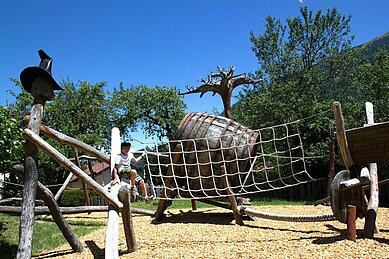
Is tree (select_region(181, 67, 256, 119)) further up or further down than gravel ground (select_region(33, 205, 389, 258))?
further up

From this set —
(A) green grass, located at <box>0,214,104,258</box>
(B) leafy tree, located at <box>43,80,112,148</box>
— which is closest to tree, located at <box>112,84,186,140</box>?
(B) leafy tree, located at <box>43,80,112,148</box>

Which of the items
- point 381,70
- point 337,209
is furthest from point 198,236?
point 381,70

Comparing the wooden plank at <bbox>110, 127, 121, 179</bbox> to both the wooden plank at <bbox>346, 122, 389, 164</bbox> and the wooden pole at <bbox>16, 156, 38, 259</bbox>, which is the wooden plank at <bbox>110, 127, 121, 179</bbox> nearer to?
the wooden pole at <bbox>16, 156, 38, 259</bbox>

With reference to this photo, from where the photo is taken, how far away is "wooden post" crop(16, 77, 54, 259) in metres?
4.08

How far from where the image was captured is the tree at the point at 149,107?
24406 mm

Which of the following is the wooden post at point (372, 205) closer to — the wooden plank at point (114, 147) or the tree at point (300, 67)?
the wooden plank at point (114, 147)

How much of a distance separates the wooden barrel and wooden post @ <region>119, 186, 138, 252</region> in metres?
1.82

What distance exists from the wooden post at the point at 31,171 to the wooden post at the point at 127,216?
112cm

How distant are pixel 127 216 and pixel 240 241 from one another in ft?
Result: 5.79

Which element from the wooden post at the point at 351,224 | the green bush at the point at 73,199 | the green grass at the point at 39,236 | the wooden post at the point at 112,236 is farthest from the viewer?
the green bush at the point at 73,199

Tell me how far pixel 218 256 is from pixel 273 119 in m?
12.8

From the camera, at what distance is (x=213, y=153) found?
22.2 feet

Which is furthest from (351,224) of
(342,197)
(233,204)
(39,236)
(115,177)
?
(39,236)

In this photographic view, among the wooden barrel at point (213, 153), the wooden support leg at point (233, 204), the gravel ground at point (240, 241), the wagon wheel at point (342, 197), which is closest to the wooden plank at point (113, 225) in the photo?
the gravel ground at point (240, 241)
